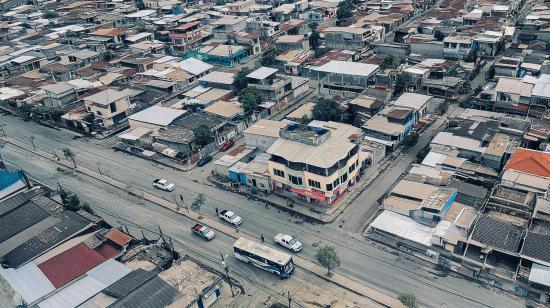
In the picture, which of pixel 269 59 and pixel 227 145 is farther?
pixel 269 59

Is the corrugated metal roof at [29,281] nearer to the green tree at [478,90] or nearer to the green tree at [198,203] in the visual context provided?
the green tree at [198,203]

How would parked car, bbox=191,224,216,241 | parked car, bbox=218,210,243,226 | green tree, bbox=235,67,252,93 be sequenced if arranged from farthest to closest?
1. green tree, bbox=235,67,252,93
2. parked car, bbox=218,210,243,226
3. parked car, bbox=191,224,216,241

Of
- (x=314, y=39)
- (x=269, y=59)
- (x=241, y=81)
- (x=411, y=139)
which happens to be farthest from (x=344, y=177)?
(x=314, y=39)

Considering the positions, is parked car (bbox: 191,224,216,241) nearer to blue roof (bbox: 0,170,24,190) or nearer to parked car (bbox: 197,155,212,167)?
parked car (bbox: 197,155,212,167)

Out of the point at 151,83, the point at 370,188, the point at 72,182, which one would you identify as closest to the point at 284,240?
the point at 370,188

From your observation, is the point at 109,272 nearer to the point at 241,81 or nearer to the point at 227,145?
the point at 227,145

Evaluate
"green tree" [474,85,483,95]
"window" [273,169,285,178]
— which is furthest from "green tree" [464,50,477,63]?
"window" [273,169,285,178]

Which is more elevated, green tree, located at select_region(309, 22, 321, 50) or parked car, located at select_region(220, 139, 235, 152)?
green tree, located at select_region(309, 22, 321, 50)

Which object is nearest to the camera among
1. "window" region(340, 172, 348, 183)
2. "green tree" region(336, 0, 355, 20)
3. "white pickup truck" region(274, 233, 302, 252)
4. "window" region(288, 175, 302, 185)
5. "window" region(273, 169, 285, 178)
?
"white pickup truck" region(274, 233, 302, 252)

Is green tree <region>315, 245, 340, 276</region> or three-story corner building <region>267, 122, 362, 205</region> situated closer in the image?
green tree <region>315, 245, 340, 276</region>
